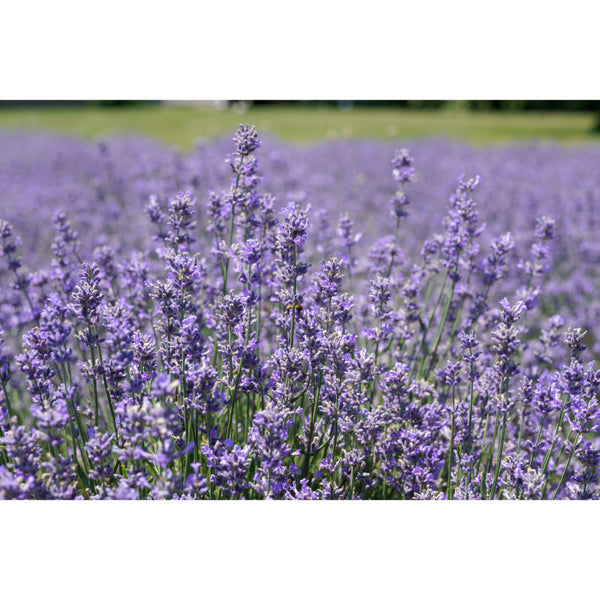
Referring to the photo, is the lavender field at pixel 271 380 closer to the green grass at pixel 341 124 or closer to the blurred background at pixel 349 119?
the blurred background at pixel 349 119

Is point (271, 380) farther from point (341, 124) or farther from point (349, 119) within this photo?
point (341, 124)

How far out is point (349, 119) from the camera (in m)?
6.59

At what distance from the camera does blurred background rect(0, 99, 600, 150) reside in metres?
4.07

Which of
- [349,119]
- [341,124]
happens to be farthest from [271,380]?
[341,124]

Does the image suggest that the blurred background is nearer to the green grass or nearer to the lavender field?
the green grass

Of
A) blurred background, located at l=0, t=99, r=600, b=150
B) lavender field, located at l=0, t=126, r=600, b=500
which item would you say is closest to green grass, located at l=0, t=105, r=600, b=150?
blurred background, located at l=0, t=99, r=600, b=150

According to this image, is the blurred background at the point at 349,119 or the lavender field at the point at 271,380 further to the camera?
the blurred background at the point at 349,119

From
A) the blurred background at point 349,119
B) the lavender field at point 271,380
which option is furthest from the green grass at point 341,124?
the lavender field at point 271,380

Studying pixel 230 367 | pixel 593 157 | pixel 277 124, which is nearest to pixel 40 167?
pixel 277 124

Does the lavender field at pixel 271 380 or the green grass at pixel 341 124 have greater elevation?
the green grass at pixel 341 124

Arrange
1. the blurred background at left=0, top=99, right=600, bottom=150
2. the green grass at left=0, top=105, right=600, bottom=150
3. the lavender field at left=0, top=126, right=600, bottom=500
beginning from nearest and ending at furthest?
the lavender field at left=0, top=126, right=600, bottom=500 → the blurred background at left=0, top=99, right=600, bottom=150 → the green grass at left=0, top=105, right=600, bottom=150

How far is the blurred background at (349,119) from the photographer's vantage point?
407 centimetres

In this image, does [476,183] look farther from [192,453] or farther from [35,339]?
[35,339]
